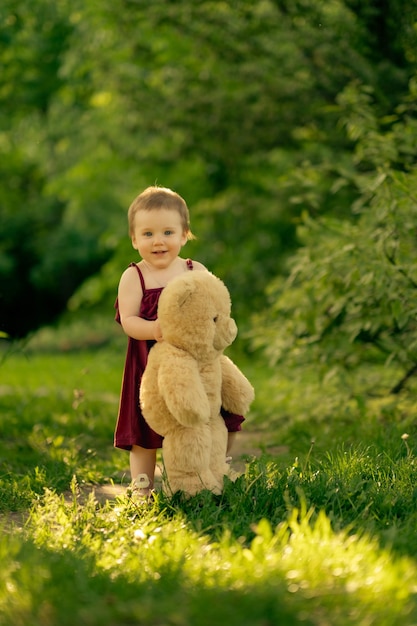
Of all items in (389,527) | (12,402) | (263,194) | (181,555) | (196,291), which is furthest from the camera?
(263,194)

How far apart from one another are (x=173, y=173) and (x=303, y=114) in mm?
5071

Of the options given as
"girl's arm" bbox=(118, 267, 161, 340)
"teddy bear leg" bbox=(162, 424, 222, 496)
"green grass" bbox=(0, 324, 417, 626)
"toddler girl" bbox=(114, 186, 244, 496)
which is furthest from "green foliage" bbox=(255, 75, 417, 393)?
"teddy bear leg" bbox=(162, 424, 222, 496)

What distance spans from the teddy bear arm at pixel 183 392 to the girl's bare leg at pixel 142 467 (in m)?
0.49

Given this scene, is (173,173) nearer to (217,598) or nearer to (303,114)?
(303,114)

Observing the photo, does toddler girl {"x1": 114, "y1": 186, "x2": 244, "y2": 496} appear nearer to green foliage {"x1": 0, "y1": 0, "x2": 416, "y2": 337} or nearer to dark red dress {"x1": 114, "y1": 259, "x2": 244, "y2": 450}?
dark red dress {"x1": 114, "y1": 259, "x2": 244, "y2": 450}

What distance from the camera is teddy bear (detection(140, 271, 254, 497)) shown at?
383 cm

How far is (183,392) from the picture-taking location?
12.4 feet

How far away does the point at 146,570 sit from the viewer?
2.94m

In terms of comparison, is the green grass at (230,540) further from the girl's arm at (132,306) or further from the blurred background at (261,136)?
the blurred background at (261,136)

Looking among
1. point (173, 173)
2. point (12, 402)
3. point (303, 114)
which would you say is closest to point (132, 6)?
point (303, 114)

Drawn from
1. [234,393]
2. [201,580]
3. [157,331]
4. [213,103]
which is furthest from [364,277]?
[213,103]

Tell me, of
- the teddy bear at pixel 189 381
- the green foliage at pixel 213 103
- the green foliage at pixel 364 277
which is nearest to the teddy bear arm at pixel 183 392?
the teddy bear at pixel 189 381

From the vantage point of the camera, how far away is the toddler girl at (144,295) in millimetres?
4164

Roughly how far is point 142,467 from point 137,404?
32 cm
